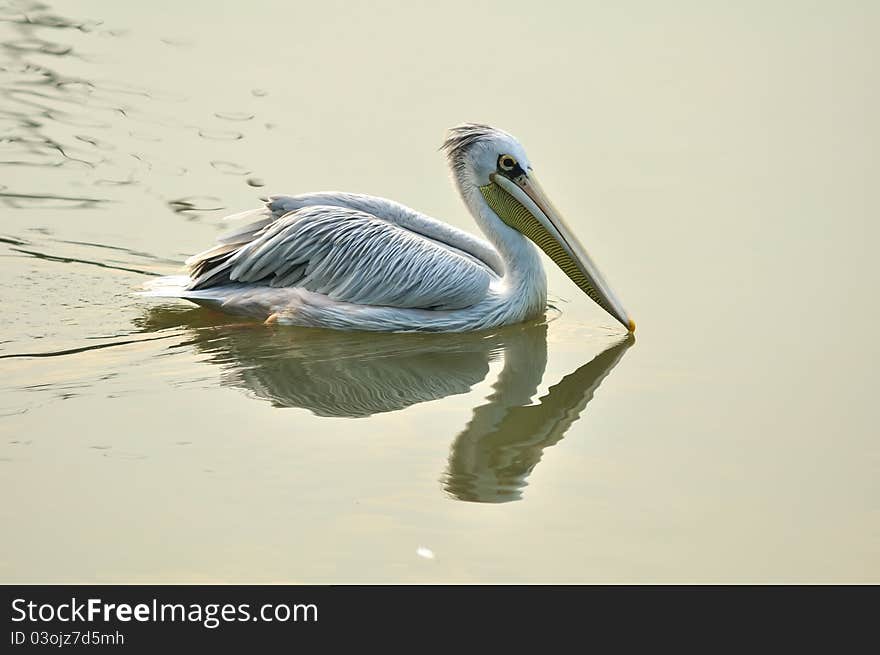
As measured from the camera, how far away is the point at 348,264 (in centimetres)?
666

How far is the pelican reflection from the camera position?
509cm

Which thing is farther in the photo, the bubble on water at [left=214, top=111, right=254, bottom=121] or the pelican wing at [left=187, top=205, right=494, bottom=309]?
the bubble on water at [left=214, top=111, right=254, bottom=121]

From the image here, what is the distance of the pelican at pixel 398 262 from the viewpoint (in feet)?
21.6

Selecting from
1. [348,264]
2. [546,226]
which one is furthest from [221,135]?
[546,226]

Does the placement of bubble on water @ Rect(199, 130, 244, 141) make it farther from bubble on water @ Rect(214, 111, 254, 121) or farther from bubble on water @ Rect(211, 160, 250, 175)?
bubble on water @ Rect(211, 160, 250, 175)

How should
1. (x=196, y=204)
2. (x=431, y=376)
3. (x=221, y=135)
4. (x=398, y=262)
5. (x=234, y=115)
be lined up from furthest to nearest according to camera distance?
(x=234, y=115)
(x=221, y=135)
(x=196, y=204)
(x=398, y=262)
(x=431, y=376)

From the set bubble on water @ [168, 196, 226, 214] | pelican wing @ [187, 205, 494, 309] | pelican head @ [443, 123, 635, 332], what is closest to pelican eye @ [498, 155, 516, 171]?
pelican head @ [443, 123, 635, 332]

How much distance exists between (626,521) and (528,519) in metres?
0.34

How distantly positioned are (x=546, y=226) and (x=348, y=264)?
3.38 feet

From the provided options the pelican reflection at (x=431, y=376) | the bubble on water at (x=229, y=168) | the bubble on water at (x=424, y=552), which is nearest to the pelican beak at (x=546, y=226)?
the pelican reflection at (x=431, y=376)

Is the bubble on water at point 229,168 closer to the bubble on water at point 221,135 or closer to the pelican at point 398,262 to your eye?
the bubble on water at point 221,135

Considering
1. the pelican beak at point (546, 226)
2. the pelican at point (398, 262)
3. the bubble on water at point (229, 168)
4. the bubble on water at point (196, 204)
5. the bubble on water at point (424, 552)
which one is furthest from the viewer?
the bubble on water at point (229, 168)

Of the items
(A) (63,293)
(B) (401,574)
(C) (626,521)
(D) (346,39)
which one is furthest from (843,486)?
(D) (346,39)

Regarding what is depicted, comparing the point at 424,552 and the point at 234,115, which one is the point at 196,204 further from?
the point at 424,552
